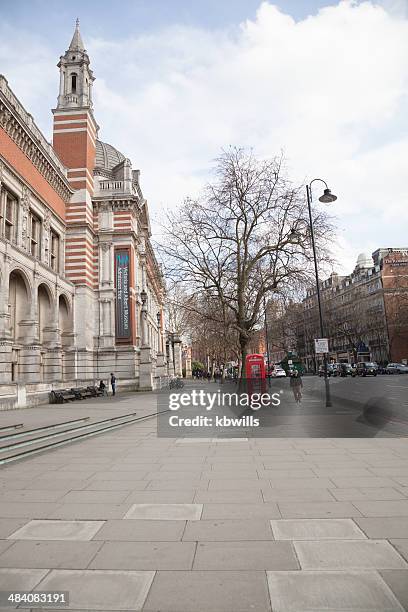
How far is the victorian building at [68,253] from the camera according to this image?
2369cm

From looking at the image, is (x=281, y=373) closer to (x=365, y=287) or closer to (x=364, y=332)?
(x=364, y=332)

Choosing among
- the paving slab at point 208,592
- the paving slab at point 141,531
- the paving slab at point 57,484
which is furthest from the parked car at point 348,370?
the paving slab at point 208,592

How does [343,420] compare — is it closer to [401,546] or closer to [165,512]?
[165,512]

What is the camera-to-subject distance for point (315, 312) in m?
77.9

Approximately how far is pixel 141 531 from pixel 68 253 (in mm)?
30844

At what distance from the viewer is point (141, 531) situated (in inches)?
161

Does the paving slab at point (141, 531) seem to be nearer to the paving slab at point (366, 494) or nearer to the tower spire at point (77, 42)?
the paving slab at point (366, 494)

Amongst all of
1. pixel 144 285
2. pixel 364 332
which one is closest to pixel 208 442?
pixel 144 285

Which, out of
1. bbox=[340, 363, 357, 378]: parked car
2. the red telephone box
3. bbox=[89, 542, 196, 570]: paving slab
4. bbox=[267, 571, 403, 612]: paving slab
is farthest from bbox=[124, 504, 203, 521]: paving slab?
bbox=[340, 363, 357, 378]: parked car

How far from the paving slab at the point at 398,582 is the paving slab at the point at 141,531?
1756 millimetres

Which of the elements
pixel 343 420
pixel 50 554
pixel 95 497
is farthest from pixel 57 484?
pixel 343 420

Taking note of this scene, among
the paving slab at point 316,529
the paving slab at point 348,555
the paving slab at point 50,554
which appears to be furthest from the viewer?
the paving slab at point 316,529

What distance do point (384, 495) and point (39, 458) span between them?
5950 mm

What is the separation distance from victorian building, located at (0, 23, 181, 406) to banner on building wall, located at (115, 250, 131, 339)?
0.26 ft
